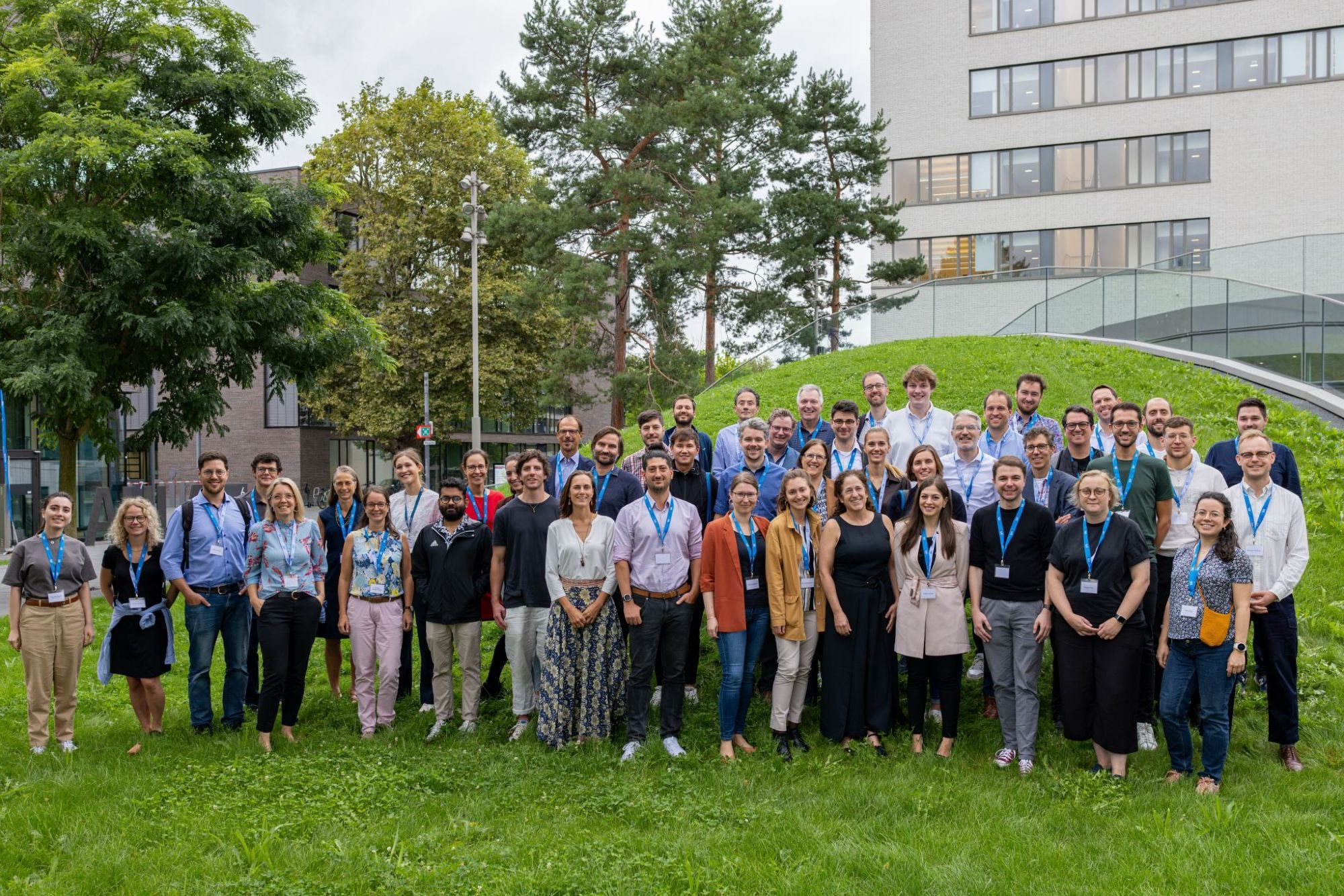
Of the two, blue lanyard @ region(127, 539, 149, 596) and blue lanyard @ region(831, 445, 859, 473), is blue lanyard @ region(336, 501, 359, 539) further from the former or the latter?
blue lanyard @ region(831, 445, 859, 473)

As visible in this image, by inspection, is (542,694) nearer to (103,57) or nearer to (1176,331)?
(103,57)

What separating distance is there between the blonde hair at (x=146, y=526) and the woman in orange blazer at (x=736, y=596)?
13.3 ft

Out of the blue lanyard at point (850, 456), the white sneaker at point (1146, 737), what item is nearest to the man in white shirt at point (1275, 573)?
the white sneaker at point (1146, 737)

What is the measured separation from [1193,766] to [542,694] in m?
4.31

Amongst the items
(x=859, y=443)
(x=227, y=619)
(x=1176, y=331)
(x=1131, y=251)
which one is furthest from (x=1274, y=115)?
(x=227, y=619)

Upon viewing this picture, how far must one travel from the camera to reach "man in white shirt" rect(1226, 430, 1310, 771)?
600 cm

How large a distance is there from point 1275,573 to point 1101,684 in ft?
4.54

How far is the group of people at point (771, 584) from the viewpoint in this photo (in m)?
5.86

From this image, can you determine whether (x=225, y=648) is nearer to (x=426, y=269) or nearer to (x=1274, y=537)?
(x=1274, y=537)

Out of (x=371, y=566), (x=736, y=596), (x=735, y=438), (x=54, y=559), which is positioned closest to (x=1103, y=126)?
(x=735, y=438)

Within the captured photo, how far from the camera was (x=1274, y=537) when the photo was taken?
6.05 meters

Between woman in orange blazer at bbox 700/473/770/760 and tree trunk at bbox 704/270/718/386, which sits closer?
woman in orange blazer at bbox 700/473/770/760

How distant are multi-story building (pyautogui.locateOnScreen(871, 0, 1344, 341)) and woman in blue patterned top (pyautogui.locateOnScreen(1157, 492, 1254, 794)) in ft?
83.7

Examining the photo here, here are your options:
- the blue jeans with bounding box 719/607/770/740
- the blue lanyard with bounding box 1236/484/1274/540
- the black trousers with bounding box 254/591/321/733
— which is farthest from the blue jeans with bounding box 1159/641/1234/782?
the black trousers with bounding box 254/591/321/733
